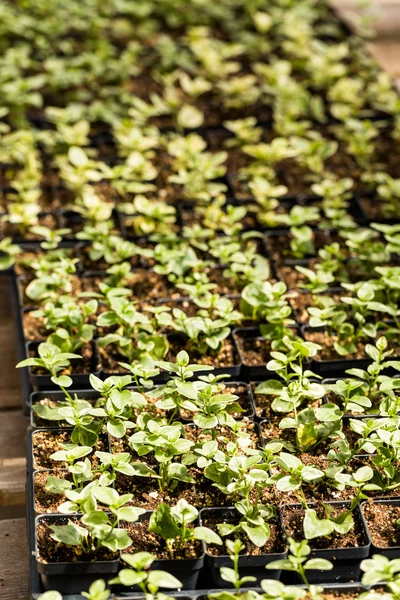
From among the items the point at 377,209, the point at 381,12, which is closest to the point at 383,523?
the point at 377,209

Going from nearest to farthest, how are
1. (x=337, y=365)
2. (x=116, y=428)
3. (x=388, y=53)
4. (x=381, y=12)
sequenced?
(x=116, y=428) < (x=337, y=365) < (x=388, y=53) < (x=381, y=12)

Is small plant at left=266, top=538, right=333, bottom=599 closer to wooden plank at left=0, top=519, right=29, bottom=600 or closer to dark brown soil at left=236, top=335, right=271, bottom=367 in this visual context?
wooden plank at left=0, top=519, right=29, bottom=600

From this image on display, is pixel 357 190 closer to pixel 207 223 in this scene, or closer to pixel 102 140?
pixel 207 223

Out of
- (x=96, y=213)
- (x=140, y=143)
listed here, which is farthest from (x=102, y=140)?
(x=96, y=213)

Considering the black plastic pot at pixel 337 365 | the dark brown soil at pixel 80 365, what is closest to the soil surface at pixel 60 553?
the dark brown soil at pixel 80 365

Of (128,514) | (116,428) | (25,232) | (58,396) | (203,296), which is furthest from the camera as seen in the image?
(25,232)

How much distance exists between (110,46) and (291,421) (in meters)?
2.27

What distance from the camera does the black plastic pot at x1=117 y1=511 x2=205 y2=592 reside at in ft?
5.99

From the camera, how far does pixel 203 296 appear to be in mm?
2539

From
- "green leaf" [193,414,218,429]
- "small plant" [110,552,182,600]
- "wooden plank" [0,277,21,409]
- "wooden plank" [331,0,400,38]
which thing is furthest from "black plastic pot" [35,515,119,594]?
"wooden plank" [331,0,400,38]

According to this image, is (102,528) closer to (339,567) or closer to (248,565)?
(248,565)

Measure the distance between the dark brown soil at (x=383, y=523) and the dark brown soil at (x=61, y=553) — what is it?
531 mm

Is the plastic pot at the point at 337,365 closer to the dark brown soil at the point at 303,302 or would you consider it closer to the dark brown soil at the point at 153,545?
the dark brown soil at the point at 303,302

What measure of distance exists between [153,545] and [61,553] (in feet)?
0.60
